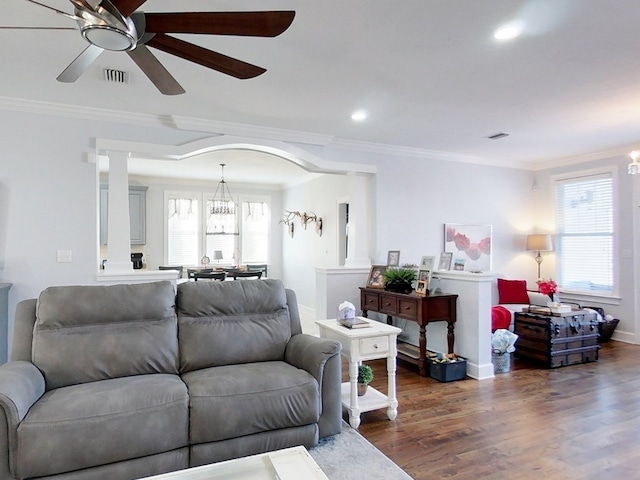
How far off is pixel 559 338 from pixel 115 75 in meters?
4.98

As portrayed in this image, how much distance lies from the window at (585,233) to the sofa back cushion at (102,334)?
590 cm

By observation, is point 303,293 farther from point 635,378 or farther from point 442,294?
point 635,378

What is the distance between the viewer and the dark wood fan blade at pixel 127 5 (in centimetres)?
154

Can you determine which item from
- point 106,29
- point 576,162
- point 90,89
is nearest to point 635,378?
point 576,162

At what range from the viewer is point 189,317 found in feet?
9.05

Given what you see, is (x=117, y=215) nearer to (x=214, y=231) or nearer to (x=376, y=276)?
(x=376, y=276)

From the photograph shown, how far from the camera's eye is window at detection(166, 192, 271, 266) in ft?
26.8

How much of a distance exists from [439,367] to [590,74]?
2.82 m

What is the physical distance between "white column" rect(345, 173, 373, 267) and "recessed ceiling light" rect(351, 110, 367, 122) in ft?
3.61

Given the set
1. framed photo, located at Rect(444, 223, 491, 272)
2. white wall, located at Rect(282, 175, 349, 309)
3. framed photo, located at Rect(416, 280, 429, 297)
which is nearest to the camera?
framed photo, located at Rect(416, 280, 429, 297)

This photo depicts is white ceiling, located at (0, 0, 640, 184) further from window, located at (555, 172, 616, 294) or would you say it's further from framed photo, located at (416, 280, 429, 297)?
framed photo, located at (416, 280, 429, 297)

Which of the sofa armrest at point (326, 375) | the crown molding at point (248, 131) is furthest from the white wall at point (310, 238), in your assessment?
the sofa armrest at point (326, 375)

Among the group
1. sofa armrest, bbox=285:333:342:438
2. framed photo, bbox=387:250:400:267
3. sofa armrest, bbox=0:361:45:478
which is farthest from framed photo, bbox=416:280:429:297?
sofa armrest, bbox=0:361:45:478

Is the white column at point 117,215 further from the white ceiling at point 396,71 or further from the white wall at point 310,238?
the white wall at point 310,238
